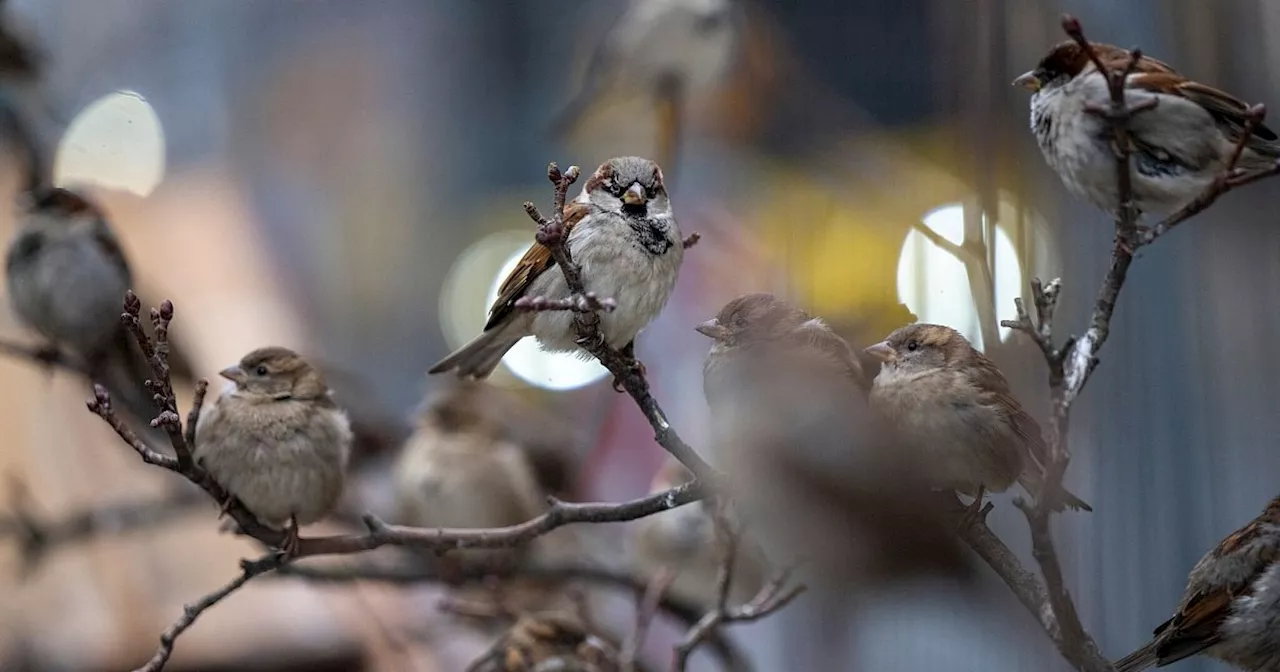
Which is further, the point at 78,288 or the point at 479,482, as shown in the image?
the point at 479,482

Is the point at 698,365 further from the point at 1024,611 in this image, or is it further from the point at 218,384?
the point at 218,384

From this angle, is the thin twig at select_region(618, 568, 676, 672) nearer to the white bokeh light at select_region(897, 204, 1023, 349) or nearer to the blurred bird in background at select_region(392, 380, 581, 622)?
the blurred bird in background at select_region(392, 380, 581, 622)

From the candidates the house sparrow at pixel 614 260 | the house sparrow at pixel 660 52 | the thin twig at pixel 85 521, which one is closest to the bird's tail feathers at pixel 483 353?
the house sparrow at pixel 614 260

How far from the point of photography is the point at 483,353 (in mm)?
1342

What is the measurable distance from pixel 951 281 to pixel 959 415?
233 millimetres

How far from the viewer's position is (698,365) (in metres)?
1.81

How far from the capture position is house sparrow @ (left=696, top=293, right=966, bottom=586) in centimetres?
105

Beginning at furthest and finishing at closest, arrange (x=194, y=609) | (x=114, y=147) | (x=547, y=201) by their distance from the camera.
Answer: (x=114, y=147), (x=547, y=201), (x=194, y=609)

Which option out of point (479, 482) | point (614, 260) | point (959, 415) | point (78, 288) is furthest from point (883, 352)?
point (78, 288)

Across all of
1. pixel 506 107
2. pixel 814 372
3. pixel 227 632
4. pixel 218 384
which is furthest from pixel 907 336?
pixel 227 632

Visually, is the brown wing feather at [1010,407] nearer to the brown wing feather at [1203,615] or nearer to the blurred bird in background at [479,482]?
the brown wing feather at [1203,615]

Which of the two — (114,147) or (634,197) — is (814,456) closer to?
(634,197)

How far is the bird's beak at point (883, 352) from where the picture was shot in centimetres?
111

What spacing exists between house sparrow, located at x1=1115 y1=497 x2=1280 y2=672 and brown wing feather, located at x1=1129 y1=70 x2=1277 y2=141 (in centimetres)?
36
